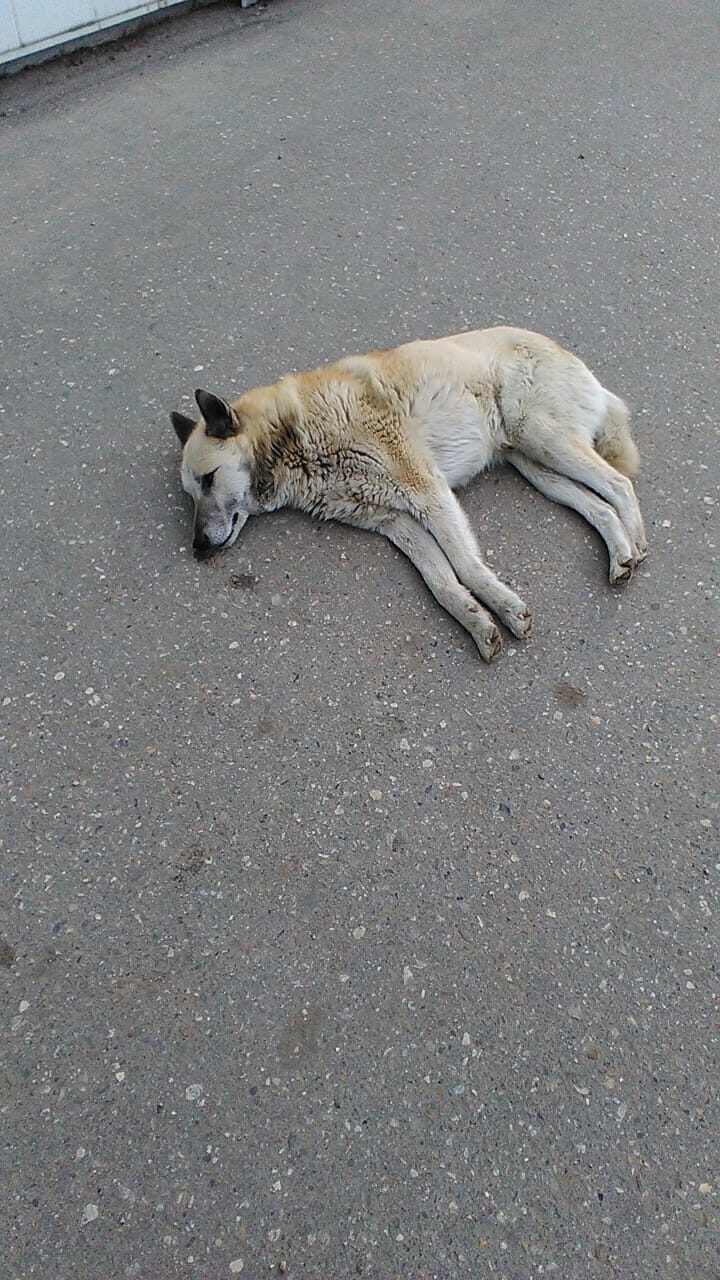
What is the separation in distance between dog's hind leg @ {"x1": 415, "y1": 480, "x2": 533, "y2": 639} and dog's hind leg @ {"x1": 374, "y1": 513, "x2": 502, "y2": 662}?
0.15ft

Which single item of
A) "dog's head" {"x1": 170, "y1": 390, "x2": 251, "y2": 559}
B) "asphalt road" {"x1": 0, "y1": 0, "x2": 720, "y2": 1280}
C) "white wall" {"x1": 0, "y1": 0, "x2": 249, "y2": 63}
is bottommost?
"asphalt road" {"x1": 0, "y1": 0, "x2": 720, "y2": 1280}

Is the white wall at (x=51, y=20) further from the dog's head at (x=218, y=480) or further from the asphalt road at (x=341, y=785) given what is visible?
the dog's head at (x=218, y=480)

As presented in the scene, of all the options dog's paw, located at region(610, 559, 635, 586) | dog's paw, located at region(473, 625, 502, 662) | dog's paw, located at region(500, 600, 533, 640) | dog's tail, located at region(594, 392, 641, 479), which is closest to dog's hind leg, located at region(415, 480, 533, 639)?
dog's paw, located at region(500, 600, 533, 640)

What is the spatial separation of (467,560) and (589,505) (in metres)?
0.61

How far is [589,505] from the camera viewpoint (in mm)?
4035

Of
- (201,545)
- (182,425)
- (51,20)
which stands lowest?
(201,545)

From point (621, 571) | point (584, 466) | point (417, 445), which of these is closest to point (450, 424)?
point (417, 445)

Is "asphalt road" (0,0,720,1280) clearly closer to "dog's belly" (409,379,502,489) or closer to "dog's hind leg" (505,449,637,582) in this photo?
"dog's hind leg" (505,449,637,582)

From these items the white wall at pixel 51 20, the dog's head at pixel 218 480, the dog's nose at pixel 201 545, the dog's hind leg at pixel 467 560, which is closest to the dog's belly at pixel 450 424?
the dog's hind leg at pixel 467 560

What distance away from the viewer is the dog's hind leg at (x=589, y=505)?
3852mm

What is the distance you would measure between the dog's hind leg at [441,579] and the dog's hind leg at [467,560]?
0.05m

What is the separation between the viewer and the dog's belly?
4129 millimetres

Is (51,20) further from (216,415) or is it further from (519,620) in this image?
(519,620)

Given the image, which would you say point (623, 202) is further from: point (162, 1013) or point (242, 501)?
point (162, 1013)
